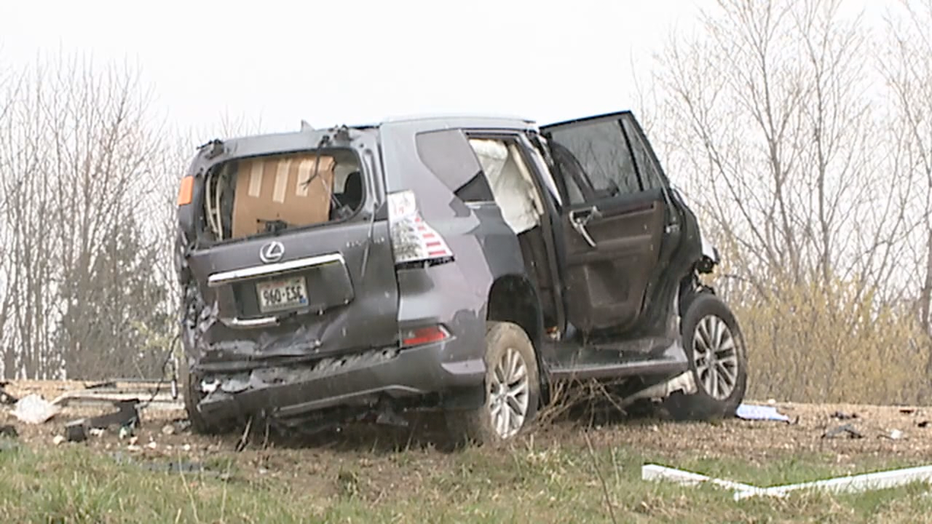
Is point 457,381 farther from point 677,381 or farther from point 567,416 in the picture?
point 677,381

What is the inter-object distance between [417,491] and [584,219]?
2680 millimetres

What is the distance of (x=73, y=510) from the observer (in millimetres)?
3584

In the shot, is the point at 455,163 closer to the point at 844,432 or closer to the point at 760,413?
the point at 844,432

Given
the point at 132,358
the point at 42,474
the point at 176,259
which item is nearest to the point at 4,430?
the point at 176,259

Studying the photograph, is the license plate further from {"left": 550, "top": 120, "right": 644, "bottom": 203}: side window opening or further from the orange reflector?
{"left": 550, "top": 120, "right": 644, "bottom": 203}: side window opening

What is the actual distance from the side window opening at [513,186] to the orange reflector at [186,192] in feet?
5.85

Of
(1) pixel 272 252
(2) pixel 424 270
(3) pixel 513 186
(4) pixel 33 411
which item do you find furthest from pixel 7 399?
(2) pixel 424 270

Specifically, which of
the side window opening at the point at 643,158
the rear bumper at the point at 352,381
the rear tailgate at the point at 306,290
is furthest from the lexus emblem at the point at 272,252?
the side window opening at the point at 643,158

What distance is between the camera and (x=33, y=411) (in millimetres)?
7461

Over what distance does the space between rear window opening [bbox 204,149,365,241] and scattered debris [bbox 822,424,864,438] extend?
3514mm

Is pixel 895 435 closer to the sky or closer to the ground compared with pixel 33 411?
closer to the ground

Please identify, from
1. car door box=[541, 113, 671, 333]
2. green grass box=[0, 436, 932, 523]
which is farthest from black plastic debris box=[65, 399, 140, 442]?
car door box=[541, 113, 671, 333]

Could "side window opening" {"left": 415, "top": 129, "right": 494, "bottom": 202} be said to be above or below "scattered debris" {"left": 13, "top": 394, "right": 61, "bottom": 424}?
above

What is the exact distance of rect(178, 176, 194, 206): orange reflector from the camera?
253 inches
